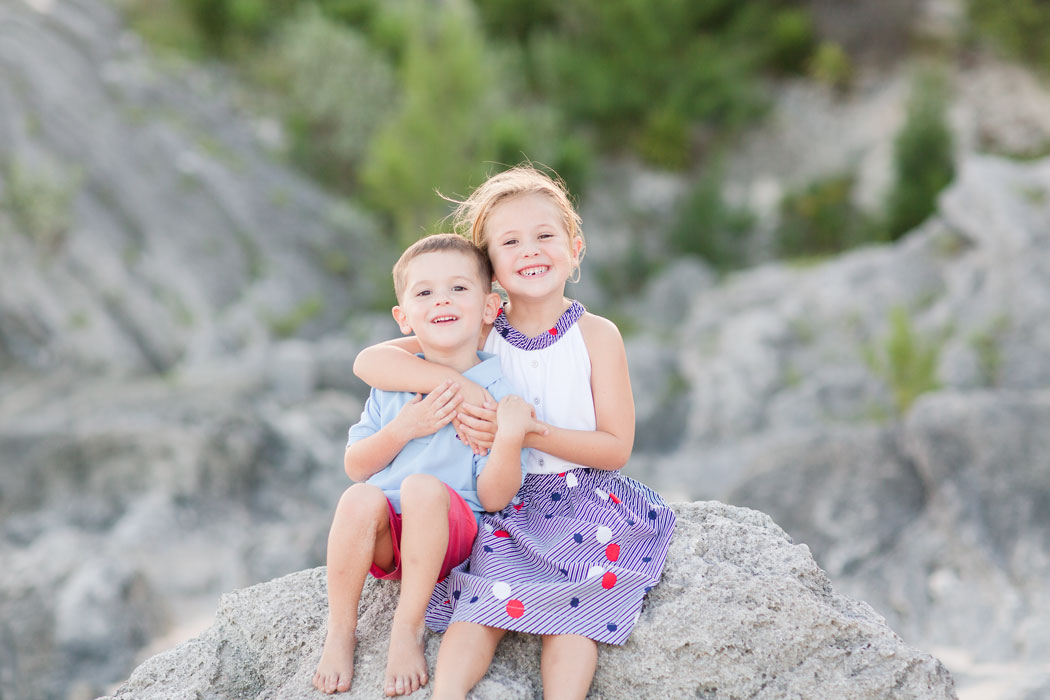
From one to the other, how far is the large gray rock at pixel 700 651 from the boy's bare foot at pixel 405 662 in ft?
0.14

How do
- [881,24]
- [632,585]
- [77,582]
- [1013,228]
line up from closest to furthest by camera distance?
[632,585], [77,582], [1013,228], [881,24]

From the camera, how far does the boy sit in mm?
2395

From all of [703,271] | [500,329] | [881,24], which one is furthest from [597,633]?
[881,24]

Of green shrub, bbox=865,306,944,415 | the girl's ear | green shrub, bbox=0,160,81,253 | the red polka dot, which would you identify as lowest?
the red polka dot

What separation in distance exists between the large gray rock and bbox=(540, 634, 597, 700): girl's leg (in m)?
0.07

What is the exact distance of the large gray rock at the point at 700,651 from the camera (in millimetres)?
2393

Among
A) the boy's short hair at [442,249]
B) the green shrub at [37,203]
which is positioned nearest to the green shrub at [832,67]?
the green shrub at [37,203]

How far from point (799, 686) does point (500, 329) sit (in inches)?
49.1

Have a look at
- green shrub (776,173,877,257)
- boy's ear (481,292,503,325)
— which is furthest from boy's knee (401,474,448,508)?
green shrub (776,173,877,257)

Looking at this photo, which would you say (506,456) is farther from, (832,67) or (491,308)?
(832,67)

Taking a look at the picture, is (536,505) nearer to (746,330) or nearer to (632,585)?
(632,585)

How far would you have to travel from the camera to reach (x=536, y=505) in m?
2.71

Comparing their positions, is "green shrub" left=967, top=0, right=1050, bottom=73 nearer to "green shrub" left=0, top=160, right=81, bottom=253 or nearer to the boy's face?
"green shrub" left=0, top=160, right=81, bottom=253

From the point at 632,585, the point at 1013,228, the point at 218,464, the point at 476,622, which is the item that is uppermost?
the point at 1013,228
